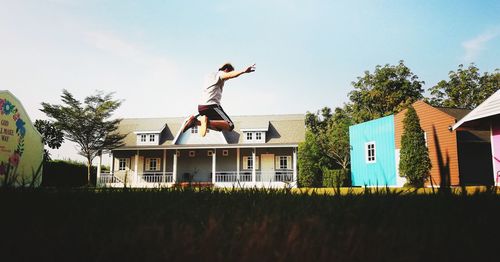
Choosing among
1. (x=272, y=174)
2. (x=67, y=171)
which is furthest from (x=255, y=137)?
(x=67, y=171)

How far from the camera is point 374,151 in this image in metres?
25.7

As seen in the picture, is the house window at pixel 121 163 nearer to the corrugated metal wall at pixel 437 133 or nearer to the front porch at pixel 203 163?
the front porch at pixel 203 163

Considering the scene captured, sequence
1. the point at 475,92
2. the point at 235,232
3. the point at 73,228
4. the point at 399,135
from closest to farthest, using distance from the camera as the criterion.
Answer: the point at 235,232 → the point at 73,228 → the point at 399,135 → the point at 475,92

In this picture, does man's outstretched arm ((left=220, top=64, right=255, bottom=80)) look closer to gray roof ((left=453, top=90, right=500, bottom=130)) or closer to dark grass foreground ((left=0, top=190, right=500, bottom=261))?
dark grass foreground ((left=0, top=190, right=500, bottom=261))

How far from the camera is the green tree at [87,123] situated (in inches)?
1256

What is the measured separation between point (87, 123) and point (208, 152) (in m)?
11.4

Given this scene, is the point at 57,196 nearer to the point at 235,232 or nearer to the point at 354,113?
the point at 235,232

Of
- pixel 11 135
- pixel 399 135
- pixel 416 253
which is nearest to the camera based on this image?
pixel 416 253

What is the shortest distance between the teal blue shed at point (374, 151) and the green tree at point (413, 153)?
1.87m

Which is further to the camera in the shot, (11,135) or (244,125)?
(244,125)

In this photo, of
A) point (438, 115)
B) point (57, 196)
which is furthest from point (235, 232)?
point (438, 115)

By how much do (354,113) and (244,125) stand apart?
60.2ft

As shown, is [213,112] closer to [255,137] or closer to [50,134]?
[255,137]

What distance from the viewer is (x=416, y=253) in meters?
1.32
